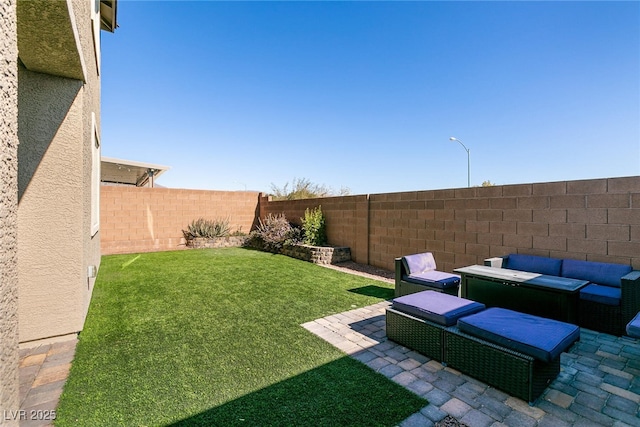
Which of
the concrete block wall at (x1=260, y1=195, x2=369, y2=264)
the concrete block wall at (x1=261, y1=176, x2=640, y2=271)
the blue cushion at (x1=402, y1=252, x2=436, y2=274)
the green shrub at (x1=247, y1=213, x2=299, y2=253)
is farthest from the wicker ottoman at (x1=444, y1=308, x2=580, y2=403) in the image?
the green shrub at (x1=247, y1=213, x2=299, y2=253)

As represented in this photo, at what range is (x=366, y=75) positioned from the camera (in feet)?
37.9

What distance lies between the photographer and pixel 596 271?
13.8 ft

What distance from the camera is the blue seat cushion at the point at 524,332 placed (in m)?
2.39

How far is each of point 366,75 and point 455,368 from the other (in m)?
11.4

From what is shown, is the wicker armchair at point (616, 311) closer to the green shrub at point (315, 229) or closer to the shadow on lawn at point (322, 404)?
the shadow on lawn at point (322, 404)

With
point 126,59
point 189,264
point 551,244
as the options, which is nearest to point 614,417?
point 551,244

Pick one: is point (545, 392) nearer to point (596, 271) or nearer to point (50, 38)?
point (596, 271)

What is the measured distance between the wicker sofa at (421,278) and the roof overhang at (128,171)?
47.0 ft

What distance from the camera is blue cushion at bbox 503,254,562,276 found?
458 centimetres

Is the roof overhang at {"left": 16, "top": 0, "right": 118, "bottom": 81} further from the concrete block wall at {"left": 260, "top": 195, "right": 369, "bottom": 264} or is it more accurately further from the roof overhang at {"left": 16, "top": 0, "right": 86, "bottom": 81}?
the concrete block wall at {"left": 260, "top": 195, "right": 369, "bottom": 264}

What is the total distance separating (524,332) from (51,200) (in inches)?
212

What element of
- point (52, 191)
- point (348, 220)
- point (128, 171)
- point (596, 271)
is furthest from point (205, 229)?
point (596, 271)

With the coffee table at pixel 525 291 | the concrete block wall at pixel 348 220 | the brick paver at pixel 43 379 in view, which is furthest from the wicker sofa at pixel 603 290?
the brick paver at pixel 43 379

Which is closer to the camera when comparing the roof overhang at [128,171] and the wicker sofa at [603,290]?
the wicker sofa at [603,290]
